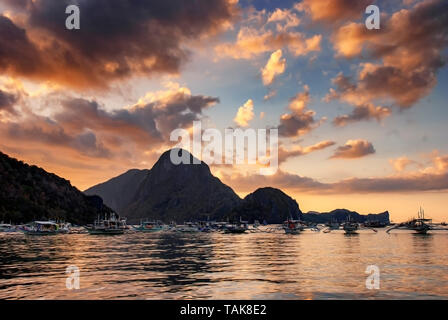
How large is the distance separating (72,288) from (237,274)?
16947 millimetres

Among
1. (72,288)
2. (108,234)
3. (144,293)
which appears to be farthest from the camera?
(108,234)

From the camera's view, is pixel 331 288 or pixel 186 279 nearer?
pixel 331 288

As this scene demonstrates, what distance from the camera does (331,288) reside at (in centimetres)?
3117

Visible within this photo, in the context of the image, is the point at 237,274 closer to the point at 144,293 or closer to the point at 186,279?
the point at 186,279

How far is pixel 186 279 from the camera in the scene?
117 feet
